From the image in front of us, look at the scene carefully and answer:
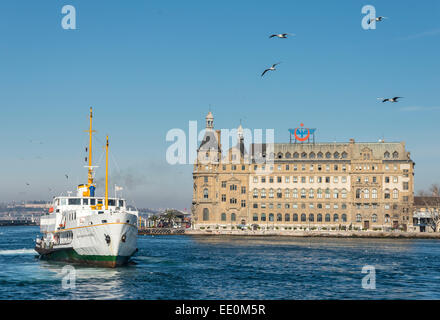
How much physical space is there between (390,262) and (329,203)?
3805 inches

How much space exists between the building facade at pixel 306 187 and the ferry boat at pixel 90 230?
3861 inches

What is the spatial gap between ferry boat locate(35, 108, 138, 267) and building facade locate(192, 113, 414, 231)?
98.1 m

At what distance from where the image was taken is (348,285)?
178 feet

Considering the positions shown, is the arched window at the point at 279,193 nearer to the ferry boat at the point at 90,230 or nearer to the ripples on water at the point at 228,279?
the ripples on water at the point at 228,279

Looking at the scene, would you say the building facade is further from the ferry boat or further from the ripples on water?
the ferry boat

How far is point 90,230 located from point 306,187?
390ft

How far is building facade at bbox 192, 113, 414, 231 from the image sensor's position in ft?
564

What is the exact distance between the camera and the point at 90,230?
64.4 meters

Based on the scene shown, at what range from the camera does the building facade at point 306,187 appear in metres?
172

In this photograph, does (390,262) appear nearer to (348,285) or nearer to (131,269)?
(348,285)

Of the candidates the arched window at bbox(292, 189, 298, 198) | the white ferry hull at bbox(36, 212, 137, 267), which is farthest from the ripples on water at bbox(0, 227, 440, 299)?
the arched window at bbox(292, 189, 298, 198)

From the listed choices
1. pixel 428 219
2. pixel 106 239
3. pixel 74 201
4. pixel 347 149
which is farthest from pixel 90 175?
pixel 428 219
